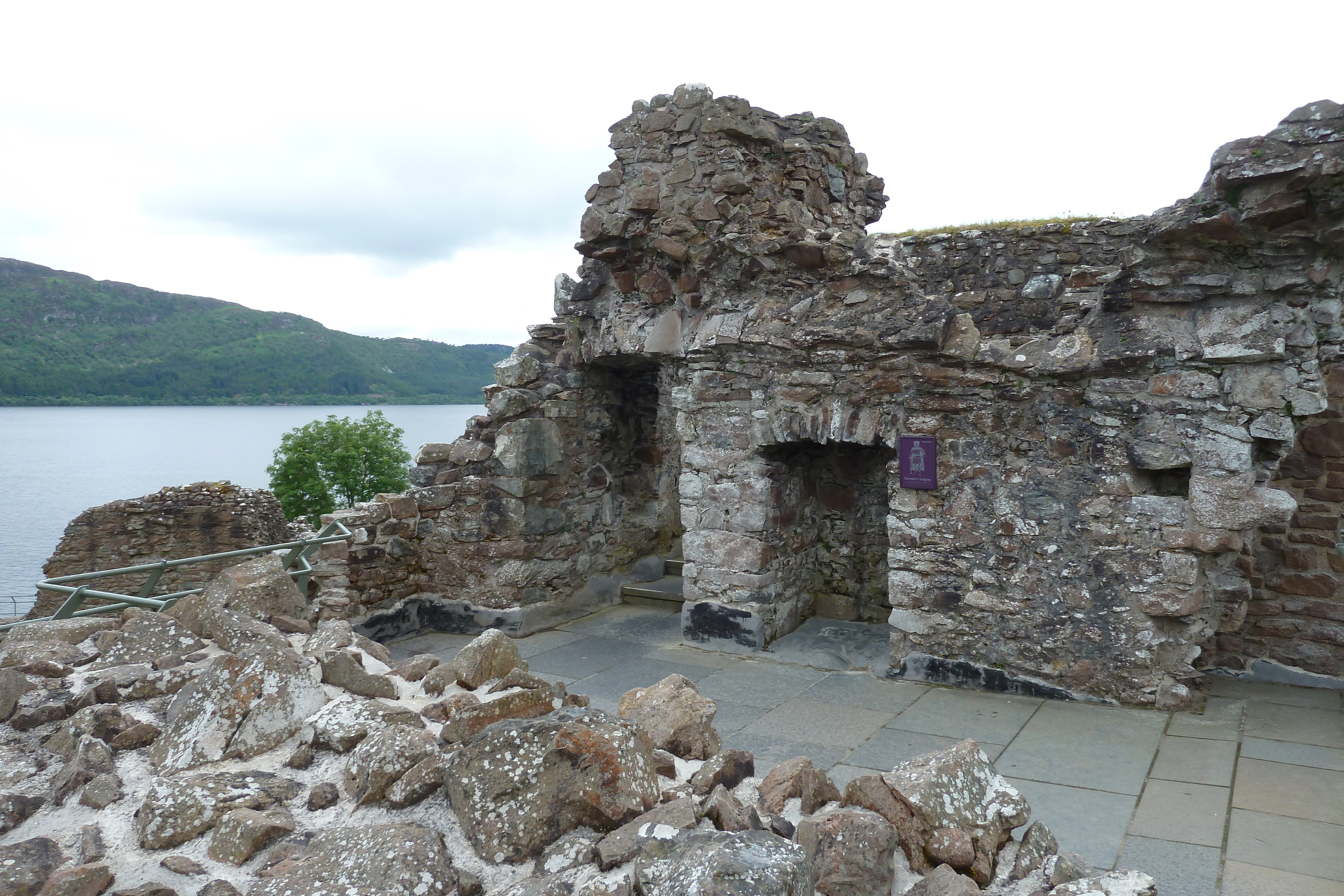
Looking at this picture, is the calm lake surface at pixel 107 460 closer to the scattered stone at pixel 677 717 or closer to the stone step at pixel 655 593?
the stone step at pixel 655 593

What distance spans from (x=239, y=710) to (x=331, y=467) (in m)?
28.9

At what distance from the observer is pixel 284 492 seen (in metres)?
28.5

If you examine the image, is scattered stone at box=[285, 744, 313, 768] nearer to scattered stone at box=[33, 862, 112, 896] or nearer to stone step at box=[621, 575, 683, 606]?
scattered stone at box=[33, 862, 112, 896]

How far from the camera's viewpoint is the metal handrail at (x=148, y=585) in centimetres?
401

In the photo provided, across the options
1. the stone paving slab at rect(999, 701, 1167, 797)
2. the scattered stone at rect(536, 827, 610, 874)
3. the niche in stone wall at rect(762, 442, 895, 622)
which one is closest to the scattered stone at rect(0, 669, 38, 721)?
the scattered stone at rect(536, 827, 610, 874)

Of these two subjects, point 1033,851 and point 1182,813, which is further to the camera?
point 1182,813

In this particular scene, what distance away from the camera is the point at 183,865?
2021mm

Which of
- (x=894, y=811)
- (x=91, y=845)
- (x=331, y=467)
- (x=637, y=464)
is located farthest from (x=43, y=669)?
(x=331, y=467)

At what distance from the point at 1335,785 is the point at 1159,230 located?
3431 mm

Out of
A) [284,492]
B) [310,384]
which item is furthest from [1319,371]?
[310,384]

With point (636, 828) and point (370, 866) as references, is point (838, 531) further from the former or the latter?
point (370, 866)

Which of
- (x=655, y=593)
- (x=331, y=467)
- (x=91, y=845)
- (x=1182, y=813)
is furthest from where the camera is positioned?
(x=331, y=467)

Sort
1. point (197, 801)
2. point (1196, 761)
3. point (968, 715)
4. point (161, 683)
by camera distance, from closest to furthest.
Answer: point (197, 801) → point (161, 683) → point (1196, 761) → point (968, 715)

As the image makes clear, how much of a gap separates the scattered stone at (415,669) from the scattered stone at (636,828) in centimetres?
117
